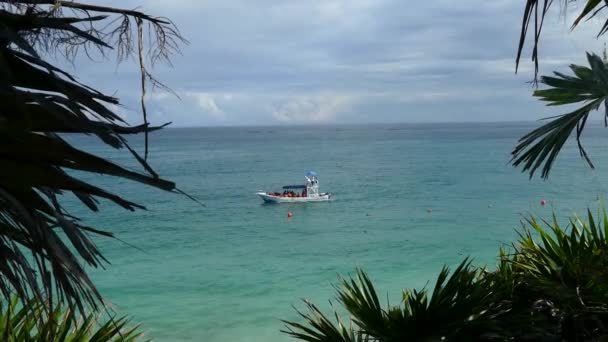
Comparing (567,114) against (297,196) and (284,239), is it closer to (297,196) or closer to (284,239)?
(284,239)

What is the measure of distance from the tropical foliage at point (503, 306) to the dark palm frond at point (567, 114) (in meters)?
0.86

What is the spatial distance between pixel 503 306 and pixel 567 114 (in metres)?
1.56

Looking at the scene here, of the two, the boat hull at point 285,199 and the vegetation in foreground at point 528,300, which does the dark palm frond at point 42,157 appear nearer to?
the vegetation in foreground at point 528,300

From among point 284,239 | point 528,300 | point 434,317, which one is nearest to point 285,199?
point 284,239

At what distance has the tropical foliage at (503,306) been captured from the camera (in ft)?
13.5

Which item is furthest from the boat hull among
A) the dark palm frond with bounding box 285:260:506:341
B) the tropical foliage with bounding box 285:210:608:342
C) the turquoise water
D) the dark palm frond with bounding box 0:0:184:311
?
the dark palm frond with bounding box 0:0:184:311

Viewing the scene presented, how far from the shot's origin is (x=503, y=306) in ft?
15.4

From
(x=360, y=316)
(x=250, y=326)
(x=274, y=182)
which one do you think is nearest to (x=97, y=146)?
(x=274, y=182)

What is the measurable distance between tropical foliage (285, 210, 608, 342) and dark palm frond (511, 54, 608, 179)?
855 millimetres

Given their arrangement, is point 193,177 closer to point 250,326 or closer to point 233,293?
point 233,293

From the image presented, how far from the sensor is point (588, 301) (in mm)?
4508

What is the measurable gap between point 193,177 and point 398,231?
1419 inches

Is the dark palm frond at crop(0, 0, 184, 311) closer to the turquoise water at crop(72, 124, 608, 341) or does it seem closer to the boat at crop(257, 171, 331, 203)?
the turquoise water at crop(72, 124, 608, 341)

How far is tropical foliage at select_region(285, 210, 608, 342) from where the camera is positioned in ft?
13.5
